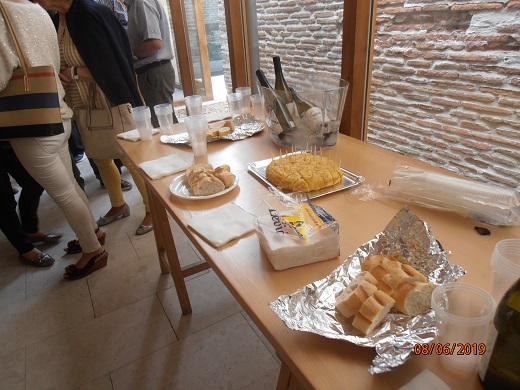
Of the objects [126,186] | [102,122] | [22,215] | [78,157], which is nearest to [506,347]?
[102,122]

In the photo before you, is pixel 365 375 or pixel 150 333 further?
pixel 150 333

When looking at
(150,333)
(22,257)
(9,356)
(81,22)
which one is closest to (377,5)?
(81,22)

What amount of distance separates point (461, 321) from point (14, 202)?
2.25m

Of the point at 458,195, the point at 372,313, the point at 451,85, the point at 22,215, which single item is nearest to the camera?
the point at 372,313

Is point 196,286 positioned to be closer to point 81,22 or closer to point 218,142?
point 218,142

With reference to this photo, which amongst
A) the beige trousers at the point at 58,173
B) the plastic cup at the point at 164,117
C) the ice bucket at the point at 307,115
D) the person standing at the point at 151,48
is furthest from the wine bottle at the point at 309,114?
the person standing at the point at 151,48

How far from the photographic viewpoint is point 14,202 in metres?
1.98

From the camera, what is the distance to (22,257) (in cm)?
213

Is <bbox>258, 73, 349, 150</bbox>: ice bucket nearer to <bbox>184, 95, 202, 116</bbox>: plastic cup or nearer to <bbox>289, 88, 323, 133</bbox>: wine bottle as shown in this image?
<bbox>289, 88, 323, 133</bbox>: wine bottle

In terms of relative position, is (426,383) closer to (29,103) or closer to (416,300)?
(416,300)

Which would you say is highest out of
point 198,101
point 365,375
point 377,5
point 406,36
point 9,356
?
point 377,5

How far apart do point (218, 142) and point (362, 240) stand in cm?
85

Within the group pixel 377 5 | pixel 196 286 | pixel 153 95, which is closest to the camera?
pixel 377 5

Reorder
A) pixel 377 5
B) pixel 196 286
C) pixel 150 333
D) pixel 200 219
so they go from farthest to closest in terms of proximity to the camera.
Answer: pixel 196 286, pixel 150 333, pixel 377 5, pixel 200 219
